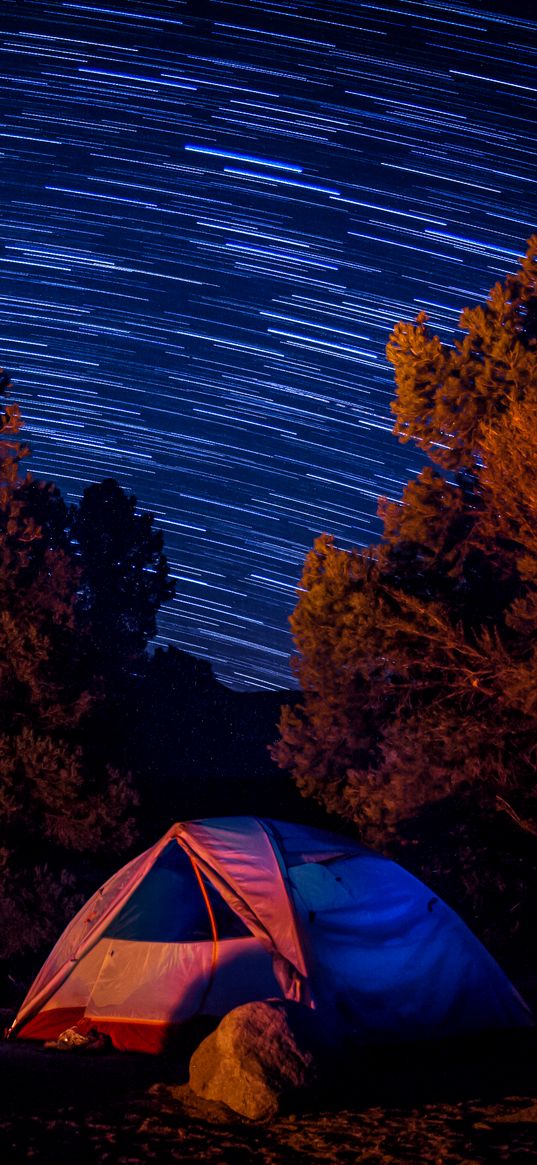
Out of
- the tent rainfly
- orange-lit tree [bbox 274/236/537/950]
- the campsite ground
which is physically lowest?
the campsite ground

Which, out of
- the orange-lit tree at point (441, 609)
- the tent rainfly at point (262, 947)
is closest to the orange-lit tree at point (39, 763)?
the orange-lit tree at point (441, 609)

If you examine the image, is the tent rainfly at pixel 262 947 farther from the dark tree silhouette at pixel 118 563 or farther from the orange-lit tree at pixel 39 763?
the dark tree silhouette at pixel 118 563

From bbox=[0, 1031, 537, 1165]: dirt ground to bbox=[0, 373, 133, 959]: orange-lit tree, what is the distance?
26.6 ft

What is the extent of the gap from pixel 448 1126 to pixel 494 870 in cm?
1051

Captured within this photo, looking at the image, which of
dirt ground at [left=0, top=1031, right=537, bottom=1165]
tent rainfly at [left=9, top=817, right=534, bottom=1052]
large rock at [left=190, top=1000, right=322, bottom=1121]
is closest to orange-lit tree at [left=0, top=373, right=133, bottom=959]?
tent rainfly at [left=9, top=817, right=534, bottom=1052]

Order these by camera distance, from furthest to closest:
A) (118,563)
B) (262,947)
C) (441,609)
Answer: (118,563) < (441,609) < (262,947)

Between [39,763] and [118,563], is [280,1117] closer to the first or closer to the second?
[39,763]

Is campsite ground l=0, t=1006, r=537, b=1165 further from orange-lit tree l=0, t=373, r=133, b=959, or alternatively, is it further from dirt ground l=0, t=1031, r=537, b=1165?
orange-lit tree l=0, t=373, r=133, b=959

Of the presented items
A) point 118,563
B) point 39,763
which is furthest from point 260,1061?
point 118,563

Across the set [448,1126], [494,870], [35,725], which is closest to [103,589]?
[35,725]

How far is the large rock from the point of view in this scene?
6.85 meters

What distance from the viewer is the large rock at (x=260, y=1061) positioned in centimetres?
685

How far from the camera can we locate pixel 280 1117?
6.82m

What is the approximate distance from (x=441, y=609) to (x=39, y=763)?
7163 millimetres
